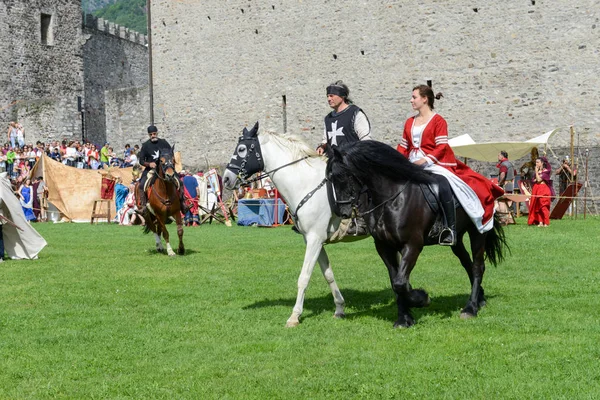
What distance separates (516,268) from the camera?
11.1 m

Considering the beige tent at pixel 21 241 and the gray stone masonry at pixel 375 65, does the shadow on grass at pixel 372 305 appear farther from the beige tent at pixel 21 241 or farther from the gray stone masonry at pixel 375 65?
the gray stone masonry at pixel 375 65

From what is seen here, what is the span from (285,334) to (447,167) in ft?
7.37

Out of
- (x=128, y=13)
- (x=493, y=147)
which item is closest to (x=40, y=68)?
(x=493, y=147)

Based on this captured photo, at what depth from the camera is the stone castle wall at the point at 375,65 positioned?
25.8 metres

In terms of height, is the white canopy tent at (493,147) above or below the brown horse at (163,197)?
above

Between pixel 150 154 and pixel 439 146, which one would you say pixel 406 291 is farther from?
pixel 150 154

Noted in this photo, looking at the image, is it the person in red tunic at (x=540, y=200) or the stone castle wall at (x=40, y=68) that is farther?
the stone castle wall at (x=40, y=68)

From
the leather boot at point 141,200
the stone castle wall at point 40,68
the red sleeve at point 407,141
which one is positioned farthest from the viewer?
the stone castle wall at point 40,68

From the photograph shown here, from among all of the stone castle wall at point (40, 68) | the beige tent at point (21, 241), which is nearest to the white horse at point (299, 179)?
the beige tent at point (21, 241)

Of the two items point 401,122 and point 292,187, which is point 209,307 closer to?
point 292,187

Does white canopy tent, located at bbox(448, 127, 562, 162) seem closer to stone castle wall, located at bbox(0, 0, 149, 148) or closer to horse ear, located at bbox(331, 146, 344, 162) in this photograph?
horse ear, located at bbox(331, 146, 344, 162)

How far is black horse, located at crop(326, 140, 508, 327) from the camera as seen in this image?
23.2ft

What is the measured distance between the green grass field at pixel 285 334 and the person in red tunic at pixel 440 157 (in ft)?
3.30

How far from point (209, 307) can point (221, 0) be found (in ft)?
89.8
